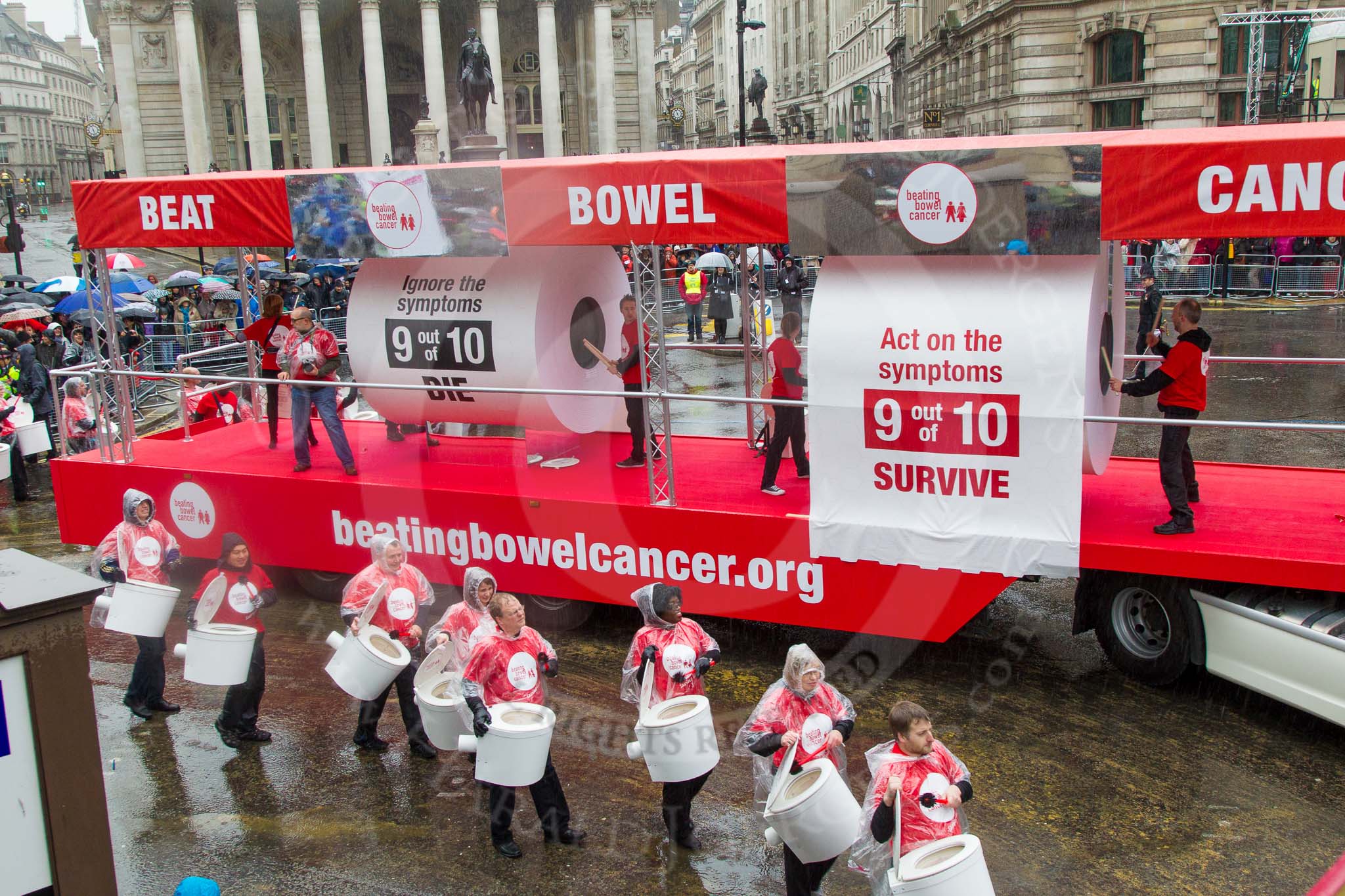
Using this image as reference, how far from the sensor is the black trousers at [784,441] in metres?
9.09

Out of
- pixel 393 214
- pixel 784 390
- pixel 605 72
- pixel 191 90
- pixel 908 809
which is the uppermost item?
pixel 605 72

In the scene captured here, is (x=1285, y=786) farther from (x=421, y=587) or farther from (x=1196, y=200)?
(x=421, y=587)

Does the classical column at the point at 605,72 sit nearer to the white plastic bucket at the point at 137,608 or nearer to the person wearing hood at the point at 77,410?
the person wearing hood at the point at 77,410

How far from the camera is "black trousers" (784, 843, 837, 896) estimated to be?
5.63 metres

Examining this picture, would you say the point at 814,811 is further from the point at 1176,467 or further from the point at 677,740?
the point at 1176,467

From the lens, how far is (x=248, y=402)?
1489 cm

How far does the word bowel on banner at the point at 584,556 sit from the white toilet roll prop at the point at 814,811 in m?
2.92

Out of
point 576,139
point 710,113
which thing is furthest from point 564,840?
point 710,113

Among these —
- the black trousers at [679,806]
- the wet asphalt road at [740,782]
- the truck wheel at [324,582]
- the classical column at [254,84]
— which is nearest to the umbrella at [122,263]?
the truck wheel at [324,582]

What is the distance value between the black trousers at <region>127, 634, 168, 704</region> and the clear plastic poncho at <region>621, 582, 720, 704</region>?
391cm

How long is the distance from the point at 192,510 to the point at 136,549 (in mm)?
2706

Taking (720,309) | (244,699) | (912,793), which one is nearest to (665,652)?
(912,793)

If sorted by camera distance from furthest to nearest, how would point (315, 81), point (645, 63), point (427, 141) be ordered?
point (645, 63) → point (315, 81) → point (427, 141)

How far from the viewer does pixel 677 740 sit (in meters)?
6.09
